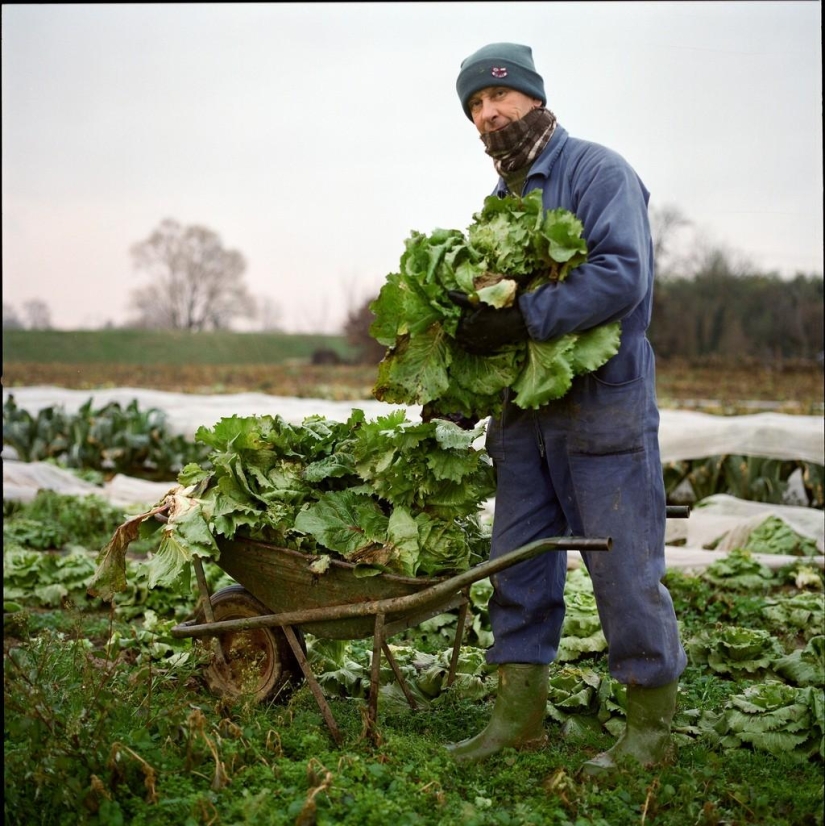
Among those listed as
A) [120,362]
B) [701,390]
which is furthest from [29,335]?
[701,390]

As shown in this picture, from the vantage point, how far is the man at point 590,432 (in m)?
3.13

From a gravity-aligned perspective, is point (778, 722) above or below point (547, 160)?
below

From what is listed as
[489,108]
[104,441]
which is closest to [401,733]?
[489,108]

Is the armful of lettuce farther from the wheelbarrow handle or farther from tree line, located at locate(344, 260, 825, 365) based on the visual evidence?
tree line, located at locate(344, 260, 825, 365)

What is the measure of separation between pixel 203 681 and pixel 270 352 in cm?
2244

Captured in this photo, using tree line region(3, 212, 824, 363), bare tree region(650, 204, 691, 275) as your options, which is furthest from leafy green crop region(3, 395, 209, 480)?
bare tree region(650, 204, 691, 275)

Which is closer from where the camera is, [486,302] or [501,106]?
[486,302]

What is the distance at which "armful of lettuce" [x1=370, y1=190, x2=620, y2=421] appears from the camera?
3109 millimetres

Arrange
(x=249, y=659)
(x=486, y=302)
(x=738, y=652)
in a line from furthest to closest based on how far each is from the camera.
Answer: (x=738, y=652) < (x=249, y=659) < (x=486, y=302)

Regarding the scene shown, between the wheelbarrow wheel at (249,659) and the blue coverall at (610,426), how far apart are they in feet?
3.50

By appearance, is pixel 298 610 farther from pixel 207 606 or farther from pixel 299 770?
pixel 299 770

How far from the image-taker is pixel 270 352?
85.4ft

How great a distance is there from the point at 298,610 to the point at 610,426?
133 centimetres

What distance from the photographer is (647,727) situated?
339 cm
